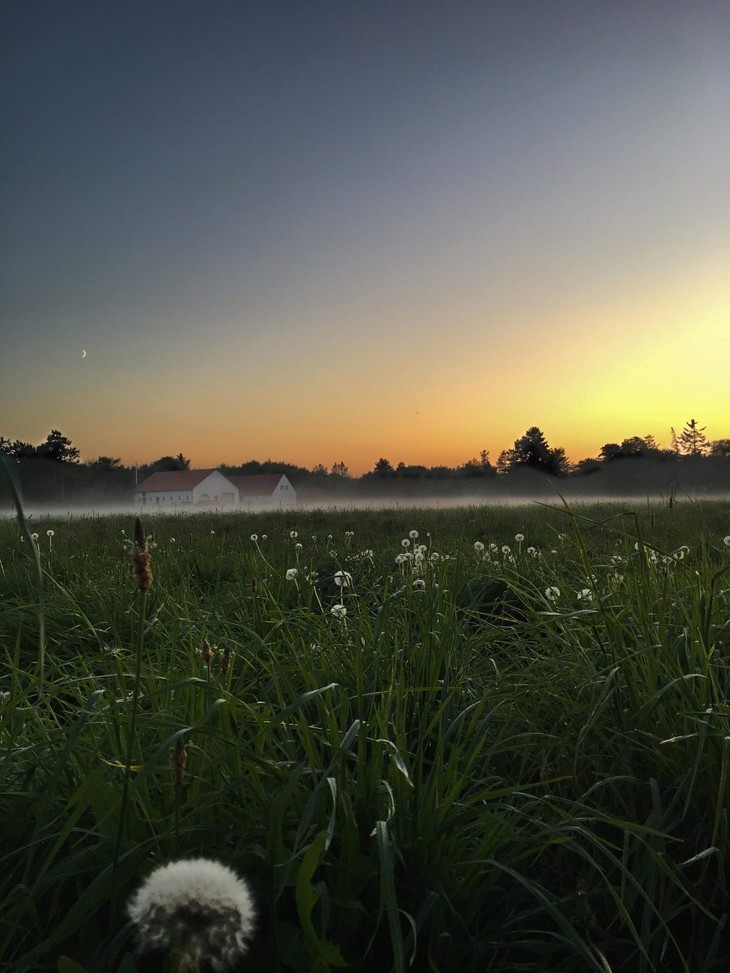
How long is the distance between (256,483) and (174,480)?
16.5ft

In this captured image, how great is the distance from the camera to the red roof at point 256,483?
131 feet

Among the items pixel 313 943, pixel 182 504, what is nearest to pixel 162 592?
pixel 313 943

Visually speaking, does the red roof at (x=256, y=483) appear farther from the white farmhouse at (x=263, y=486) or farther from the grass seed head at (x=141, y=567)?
the grass seed head at (x=141, y=567)

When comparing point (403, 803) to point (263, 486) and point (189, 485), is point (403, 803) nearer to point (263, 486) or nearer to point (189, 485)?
point (263, 486)

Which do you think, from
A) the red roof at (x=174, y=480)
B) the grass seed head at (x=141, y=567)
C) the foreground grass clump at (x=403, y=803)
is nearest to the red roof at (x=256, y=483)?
the red roof at (x=174, y=480)

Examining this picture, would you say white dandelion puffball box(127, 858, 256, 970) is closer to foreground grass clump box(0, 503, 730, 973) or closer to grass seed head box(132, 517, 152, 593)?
foreground grass clump box(0, 503, 730, 973)

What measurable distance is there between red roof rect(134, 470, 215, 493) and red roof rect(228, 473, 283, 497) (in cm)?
181

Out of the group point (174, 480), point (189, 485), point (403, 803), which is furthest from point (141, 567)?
point (174, 480)

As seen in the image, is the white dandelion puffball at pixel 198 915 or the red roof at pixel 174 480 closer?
the white dandelion puffball at pixel 198 915

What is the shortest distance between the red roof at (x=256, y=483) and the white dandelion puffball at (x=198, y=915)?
38833mm

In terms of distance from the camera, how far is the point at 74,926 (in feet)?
4.58

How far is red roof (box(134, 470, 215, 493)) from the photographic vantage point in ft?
137

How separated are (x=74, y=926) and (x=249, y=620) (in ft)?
6.79

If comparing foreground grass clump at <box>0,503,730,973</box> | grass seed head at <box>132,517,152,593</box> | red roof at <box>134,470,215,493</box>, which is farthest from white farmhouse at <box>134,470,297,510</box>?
grass seed head at <box>132,517,152,593</box>
